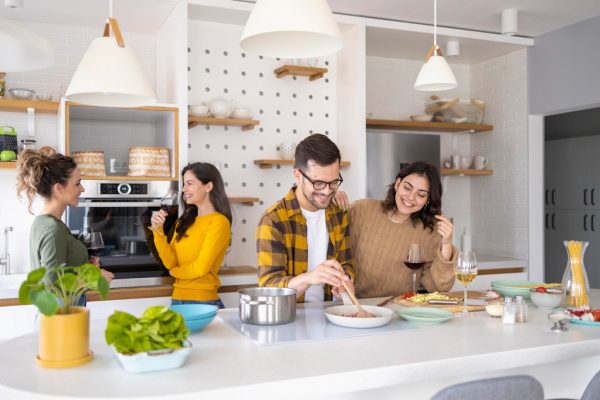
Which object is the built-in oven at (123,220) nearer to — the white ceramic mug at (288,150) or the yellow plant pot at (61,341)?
the white ceramic mug at (288,150)

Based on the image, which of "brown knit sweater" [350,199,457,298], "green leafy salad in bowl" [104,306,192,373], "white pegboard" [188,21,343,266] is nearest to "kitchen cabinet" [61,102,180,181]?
"white pegboard" [188,21,343,266]

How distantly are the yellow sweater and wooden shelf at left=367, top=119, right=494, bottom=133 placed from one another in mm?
1963

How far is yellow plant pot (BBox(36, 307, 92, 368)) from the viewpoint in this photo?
5.22ft

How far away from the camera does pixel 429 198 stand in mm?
2906

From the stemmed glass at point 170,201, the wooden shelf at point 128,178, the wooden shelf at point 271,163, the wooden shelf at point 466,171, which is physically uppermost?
the wooden shelf at point 271,163

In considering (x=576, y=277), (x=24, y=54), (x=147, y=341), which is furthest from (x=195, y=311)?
(x=576, y=277)

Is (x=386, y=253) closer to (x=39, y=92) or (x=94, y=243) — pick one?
(x=94, y=243)

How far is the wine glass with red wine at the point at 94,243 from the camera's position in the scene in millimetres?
3561

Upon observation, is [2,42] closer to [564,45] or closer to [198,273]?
[198,273]

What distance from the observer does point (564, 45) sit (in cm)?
492

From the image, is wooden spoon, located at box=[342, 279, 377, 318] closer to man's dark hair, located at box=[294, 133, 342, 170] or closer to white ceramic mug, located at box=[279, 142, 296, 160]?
man's dark hair, located at box=[294, 133, 342, 170]

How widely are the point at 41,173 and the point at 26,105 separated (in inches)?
45.7

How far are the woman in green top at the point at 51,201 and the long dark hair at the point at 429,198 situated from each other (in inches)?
59.6

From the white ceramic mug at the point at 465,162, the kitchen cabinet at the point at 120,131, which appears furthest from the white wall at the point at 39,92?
the white ceramic mug at the point at 465,162
